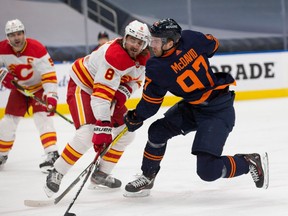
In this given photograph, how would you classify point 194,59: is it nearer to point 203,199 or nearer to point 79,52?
point 203,199

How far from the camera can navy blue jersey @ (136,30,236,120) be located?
3369mm

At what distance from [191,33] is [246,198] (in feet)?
2.79

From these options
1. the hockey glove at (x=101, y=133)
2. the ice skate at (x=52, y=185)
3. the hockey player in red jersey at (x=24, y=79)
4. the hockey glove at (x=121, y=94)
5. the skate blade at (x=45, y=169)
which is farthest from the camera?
the hockey player in red jersey at (x=24, y=79)

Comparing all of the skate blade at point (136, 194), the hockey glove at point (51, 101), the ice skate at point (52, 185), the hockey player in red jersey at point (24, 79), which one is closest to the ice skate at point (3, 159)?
the hockey player in red jersey at point (24, 79)

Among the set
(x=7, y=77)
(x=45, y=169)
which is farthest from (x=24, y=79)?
(x=45, y=169)

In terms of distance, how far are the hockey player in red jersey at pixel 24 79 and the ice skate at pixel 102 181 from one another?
2.78 ft

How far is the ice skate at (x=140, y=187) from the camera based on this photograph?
3674mm

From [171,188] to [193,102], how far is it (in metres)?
0.59

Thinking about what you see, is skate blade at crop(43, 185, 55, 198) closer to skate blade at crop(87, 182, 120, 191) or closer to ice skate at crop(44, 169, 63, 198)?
ice skate at crop(44, 169, 63, 198)

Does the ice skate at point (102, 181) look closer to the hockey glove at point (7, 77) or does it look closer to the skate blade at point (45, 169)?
the skate blade at point (45, 169)

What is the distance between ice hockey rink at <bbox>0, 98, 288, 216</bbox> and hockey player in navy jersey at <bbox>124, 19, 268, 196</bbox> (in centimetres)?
18

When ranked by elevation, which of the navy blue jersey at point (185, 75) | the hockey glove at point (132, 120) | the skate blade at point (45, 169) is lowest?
the skate blade at point (45, 169)

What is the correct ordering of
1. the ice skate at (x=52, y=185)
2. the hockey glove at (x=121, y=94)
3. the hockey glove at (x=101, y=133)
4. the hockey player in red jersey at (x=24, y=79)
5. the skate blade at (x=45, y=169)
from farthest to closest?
the hockey player in red jersey at (x=24, y=79)
the skate blade at (x=45, y=169)
the hockey glove at (x=121, y=94)
the ice skate at (x=52, y=185)
the hockey glove at (x=101, y=133)

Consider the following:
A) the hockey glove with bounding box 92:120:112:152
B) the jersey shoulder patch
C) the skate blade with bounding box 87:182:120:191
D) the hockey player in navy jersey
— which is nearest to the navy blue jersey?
the hockey player in navy jersey
